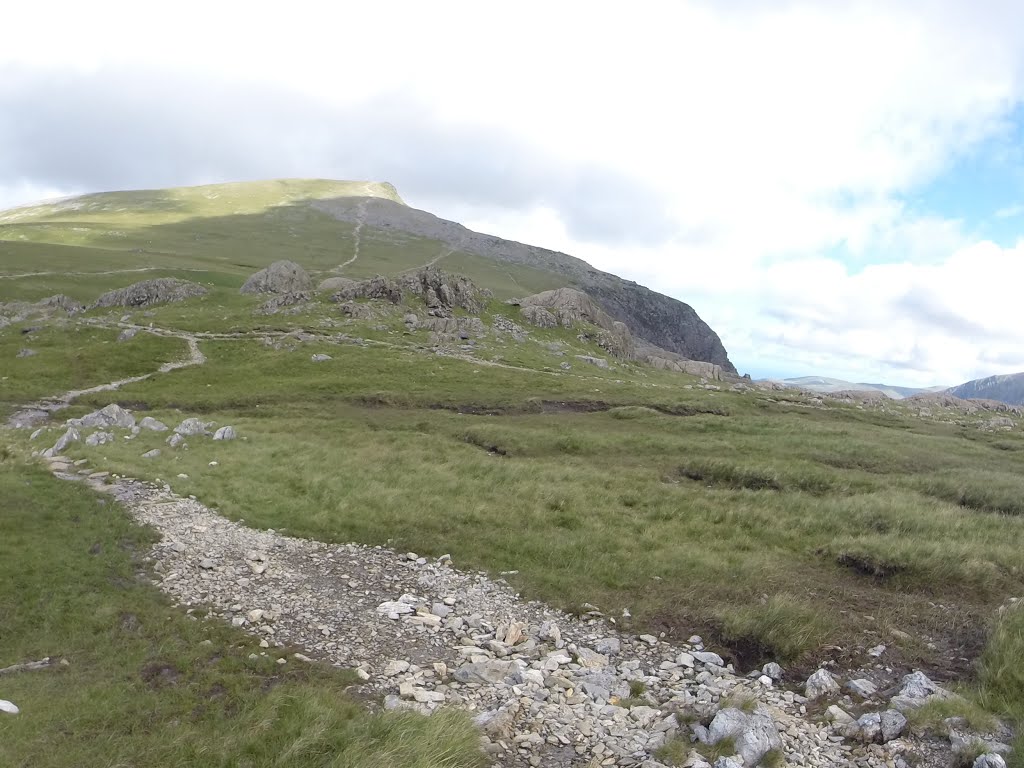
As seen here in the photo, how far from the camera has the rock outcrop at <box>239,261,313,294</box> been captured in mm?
101938

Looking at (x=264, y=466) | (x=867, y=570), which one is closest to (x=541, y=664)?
(x=867, y=570)

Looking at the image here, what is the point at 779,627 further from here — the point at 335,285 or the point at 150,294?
the point at 150,294

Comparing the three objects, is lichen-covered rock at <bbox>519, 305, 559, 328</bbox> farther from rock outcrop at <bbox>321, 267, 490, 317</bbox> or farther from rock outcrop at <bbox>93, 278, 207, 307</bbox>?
rock outcrop at <bbox>93, 278, 207, 307</bbox>

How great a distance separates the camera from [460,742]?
1035 cm

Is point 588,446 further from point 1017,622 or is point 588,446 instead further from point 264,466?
point 1017,622

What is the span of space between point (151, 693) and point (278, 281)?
101092mm

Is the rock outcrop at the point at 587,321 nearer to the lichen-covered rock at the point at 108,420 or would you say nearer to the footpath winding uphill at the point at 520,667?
the lichen-covered rock at the point at 108,420

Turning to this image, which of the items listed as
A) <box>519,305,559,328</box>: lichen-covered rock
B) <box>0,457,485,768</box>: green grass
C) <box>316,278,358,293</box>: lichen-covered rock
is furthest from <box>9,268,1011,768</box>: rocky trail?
<box>519,305,559,328</box>: lichen-covered rock

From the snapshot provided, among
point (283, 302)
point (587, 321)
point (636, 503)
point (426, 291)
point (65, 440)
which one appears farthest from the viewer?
point (587, 321)

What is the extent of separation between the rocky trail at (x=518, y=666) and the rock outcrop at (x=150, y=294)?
88.2 metres

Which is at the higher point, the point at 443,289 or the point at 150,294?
the point at 443,289

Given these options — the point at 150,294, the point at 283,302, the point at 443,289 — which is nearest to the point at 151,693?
the point at 283,302

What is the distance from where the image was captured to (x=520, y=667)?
45.6 ft

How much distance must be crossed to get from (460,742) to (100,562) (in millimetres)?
14445
